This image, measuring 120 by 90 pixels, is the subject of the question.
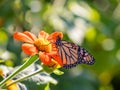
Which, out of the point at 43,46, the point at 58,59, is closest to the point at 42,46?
the point at 43,46

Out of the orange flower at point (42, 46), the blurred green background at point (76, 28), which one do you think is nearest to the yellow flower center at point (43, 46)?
the orange flower at point (42, 46)

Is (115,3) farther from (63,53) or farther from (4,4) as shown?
(63,53)

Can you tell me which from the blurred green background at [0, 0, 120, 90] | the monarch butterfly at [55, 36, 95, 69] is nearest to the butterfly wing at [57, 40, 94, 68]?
the monarch butterfly at [55, 36, 95, 69]

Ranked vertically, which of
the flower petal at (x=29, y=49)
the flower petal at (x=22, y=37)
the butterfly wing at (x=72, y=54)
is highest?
the flower petal at (x=22, y=37)

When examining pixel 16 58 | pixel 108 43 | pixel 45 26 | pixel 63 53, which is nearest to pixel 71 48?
pixel 63 53

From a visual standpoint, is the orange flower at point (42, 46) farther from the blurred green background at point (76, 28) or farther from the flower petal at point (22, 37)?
the blurred green background at point (76, 28)

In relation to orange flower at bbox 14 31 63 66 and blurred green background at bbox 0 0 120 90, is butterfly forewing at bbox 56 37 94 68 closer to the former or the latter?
orange flower at bbox 14 31 63 66
